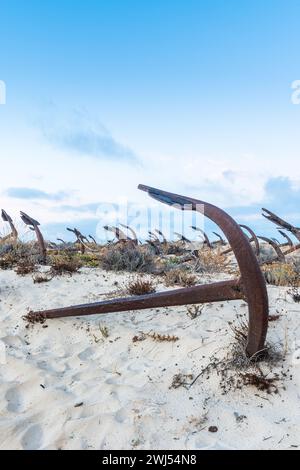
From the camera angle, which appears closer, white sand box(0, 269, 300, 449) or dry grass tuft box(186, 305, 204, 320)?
white sand box(0, 269, 300, 449)

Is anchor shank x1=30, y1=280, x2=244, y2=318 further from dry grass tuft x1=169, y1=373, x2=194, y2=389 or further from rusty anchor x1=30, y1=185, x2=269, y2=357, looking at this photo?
dry grass tuft x1=169, y1=373, x2=194, y2=389

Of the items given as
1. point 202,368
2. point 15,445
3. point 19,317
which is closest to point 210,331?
point 202,368

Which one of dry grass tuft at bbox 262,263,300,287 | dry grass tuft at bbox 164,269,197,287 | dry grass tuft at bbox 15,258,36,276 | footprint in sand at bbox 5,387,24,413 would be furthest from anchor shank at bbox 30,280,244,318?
dry grass tuft at bbox 15,258,36,276

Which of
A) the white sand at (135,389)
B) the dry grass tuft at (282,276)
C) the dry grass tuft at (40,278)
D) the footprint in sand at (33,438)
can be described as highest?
the dry grass tuft at (282,276)

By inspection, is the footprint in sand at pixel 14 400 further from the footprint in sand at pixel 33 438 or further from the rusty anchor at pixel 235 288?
the rusty anchor at pixel 235 288

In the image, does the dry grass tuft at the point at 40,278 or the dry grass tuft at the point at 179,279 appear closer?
the dry grass tuft at the point at 179,279

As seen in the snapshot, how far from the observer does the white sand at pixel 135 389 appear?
256cm

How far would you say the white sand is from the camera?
2.56 meters

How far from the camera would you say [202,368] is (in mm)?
3287

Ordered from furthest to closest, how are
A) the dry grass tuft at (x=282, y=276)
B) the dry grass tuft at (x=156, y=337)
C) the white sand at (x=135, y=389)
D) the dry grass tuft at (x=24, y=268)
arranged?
the dry grass tuft at (x=24, y=268), the dry grass tuft at (x=282, y=276), the dry grass tuft at (x=156, y=337), the white sand at (x=135, y=389)

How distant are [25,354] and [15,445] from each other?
1.60m

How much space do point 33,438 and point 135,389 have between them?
2.75 ft

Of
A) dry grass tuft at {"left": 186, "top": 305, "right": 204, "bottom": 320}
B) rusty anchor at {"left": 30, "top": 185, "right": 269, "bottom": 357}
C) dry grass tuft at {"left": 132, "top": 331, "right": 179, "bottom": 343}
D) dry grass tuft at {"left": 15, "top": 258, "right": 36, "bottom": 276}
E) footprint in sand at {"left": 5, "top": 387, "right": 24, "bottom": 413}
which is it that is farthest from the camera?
dry grass tuft at {"left": 15, "top": 258, "right": 36, "bottom": 276}

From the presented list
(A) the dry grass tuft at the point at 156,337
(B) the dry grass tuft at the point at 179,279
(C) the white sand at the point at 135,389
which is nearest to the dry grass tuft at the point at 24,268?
(C) the white sand at the point at 135,389
